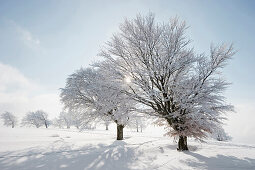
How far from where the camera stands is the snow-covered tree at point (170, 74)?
7613mm

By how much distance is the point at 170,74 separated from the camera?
855cm

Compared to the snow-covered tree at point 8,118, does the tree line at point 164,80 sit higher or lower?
higher

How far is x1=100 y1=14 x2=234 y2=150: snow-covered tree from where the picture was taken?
25.0 ft

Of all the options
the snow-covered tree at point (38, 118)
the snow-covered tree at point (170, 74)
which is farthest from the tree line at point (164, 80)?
the snow-covered tree at point (38, 118)

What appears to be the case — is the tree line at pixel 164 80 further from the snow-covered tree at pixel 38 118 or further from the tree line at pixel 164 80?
the snow-covered tree at pixel 38 118

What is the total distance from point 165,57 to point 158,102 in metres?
2.74

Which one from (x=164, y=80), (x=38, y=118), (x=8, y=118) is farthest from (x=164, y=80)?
(x=8, y=118)

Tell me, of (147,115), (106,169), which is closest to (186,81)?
(147,115)

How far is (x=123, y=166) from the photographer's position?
20.6ft

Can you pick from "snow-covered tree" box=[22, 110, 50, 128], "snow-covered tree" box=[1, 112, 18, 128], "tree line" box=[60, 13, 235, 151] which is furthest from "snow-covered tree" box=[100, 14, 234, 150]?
"snow-covered tree" box=[1, 112, 18, 128]

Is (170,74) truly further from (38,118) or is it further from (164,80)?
(38,118)

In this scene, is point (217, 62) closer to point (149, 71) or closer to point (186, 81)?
point (186, 81)

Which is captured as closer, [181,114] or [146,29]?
[181,114]

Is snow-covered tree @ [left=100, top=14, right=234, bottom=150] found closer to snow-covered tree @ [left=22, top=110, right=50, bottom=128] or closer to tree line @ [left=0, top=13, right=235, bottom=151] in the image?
tree line @ [left=0, top=13, right=235, bottom=151]
